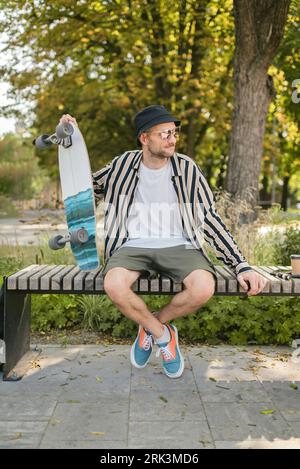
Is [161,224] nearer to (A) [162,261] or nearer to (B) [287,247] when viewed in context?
(A) [162,261]

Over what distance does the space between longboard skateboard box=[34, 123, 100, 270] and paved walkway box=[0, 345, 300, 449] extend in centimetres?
70

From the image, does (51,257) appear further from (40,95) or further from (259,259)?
(40,95)

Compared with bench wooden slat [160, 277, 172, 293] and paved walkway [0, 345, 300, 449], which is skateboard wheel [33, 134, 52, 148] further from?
paved walkway [0, 345, 300, 449]

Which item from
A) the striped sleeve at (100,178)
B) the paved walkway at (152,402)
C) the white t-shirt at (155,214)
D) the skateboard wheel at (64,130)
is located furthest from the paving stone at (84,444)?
the skateboard wheel at (64,130)

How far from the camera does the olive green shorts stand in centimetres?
340

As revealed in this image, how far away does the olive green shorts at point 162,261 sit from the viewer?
3.40m

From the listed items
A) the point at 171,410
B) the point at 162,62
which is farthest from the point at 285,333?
the point at 162,62

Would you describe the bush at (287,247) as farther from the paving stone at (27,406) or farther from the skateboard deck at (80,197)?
the paving stone at (27,406)

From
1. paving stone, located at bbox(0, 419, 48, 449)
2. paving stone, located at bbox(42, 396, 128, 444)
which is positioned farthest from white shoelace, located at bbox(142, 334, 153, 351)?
paving stone, located at bbox(0, 419, 48, 449)

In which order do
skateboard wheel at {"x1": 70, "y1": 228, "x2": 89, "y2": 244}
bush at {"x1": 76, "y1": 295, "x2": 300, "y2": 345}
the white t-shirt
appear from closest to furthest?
1. skateboard wheel at {"x1": 70, "y1": 228, "x2": 89, "y2": 244}
2. the white t-shirt
3. bush at {"x1": 76, "y1": 295, "x2": 300, "y2": 345}

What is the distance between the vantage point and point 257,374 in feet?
11.8

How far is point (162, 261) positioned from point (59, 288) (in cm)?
62

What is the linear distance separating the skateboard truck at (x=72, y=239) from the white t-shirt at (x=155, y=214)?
30cm
